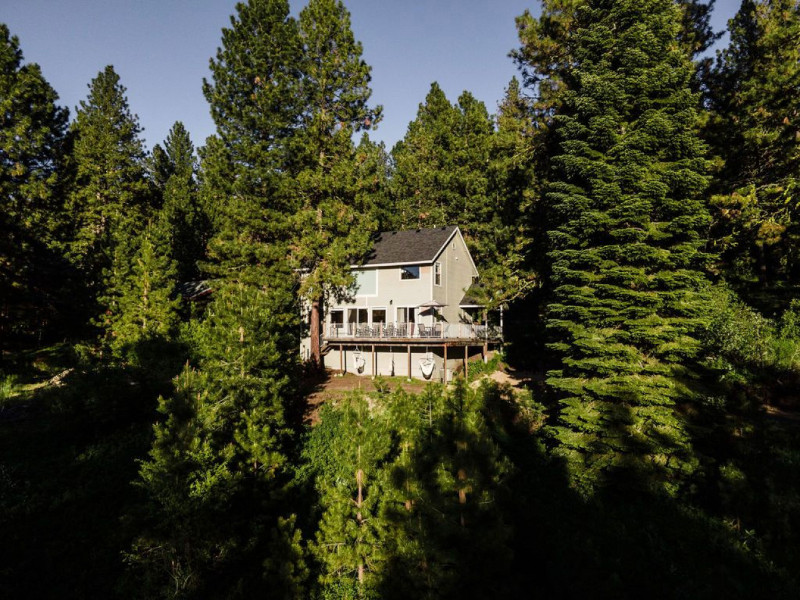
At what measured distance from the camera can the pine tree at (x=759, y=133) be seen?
1620 centimetres

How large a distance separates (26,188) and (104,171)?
11.4 metres

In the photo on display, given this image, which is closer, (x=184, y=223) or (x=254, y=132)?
(x=254, y=132)

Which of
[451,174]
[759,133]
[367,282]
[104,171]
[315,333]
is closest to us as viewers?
[759,133]

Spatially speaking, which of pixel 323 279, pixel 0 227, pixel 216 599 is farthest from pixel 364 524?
pixel 0 227

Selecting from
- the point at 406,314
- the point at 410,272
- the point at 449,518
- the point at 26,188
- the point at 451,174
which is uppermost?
the point at 451,174

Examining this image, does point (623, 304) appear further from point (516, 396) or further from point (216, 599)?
point (216, 599)

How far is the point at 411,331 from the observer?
23297 mm

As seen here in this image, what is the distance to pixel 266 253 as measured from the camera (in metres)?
22.7

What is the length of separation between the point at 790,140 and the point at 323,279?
22876mm

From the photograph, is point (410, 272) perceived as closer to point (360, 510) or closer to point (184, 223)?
point (360, 510)

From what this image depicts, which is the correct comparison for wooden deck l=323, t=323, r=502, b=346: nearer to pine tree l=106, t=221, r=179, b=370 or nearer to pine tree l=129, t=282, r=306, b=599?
pine tree l=129, t=282, r=306, b=599

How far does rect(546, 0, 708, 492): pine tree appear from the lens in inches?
441

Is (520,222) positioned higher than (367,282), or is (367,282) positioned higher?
(520,222)

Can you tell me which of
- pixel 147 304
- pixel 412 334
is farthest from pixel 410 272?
pixel 147 304
